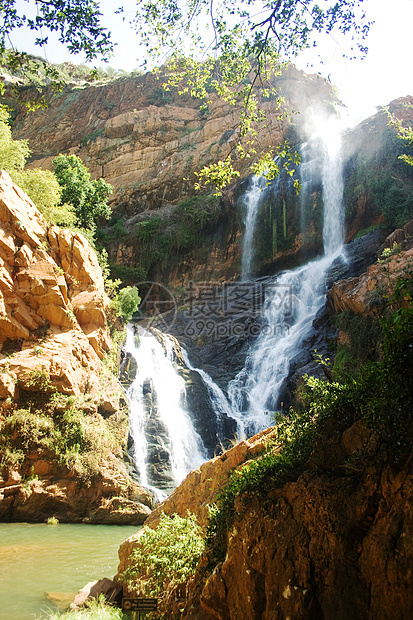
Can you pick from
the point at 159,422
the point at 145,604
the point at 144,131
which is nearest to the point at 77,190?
the point at 159,422

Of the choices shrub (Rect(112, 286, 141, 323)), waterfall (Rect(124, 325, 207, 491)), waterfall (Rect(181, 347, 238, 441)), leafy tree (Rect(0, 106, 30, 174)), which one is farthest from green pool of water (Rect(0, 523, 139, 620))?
leafy tree (Rect(0, 106, 30, 174))

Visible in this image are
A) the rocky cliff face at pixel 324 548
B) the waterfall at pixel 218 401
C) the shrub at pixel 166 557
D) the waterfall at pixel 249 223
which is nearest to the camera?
the rocky cliff face at pixel 324 548

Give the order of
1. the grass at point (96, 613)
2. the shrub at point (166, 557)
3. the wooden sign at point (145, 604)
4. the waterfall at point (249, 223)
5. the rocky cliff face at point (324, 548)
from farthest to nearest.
→ 1. the waterfall at point (249, 223)
2. the grass at point (96, 613)
3. the shrub at point (166, 557)
4. the wooden sign at point (145, 604)
5. the rocky cliff face at point (324, 548)

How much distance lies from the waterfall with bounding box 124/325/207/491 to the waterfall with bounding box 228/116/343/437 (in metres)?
2.48

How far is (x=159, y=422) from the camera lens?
55.2ft

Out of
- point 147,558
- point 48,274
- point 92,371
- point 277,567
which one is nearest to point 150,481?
point 92,371

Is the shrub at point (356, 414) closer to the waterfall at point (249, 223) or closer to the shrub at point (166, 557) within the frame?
the shrub at point (166, 557)

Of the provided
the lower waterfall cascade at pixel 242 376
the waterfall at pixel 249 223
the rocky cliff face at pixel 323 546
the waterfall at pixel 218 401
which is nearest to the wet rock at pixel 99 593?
the rocky cliff face at pixel 323 546

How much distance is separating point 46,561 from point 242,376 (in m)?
13.9

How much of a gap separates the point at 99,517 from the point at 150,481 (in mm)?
2465

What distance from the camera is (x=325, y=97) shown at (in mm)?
41031

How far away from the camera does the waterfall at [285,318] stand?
18.8 metres

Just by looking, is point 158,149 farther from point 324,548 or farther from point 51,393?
point 324,548

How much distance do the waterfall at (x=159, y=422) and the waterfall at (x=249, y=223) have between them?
1330 cm
